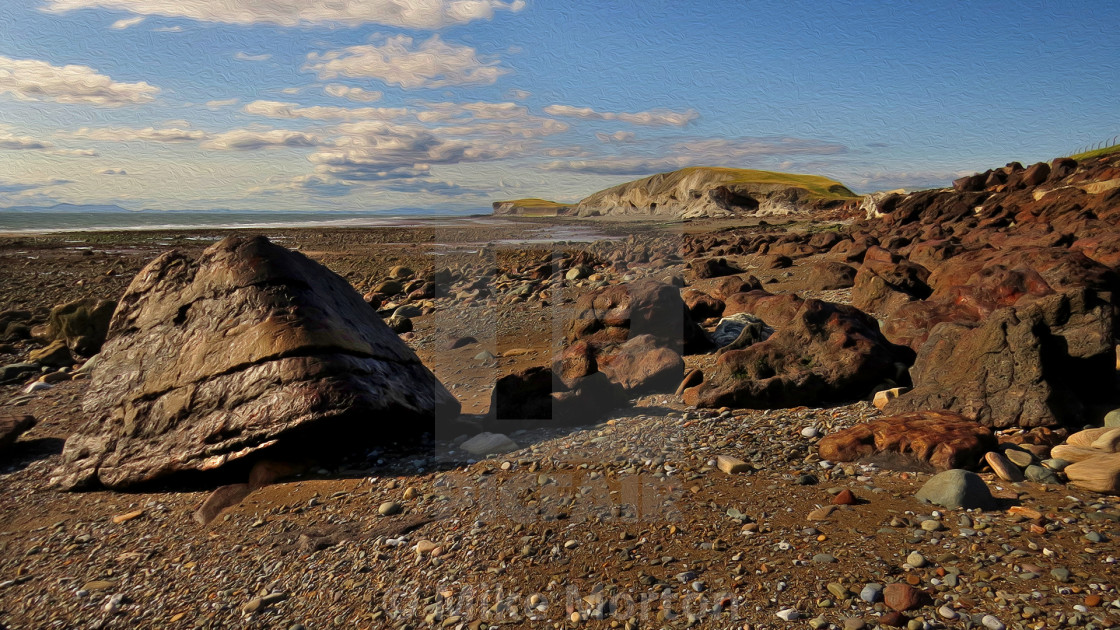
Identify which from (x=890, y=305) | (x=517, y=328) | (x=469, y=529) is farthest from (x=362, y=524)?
(x=890, y=305)

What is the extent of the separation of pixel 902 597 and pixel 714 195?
213ft

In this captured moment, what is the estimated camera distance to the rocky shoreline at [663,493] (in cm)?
313

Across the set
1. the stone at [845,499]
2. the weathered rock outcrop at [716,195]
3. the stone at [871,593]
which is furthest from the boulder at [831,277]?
the weathered rock outcrop at [716,195]

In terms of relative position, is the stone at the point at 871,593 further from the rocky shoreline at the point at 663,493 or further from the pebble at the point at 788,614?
the pebble at the point at 788,614

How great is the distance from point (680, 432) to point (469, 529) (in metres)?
1.93

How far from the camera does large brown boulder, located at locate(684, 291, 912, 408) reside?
5.53 meters

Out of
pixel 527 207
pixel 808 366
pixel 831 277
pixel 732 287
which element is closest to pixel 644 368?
pixel 808 366

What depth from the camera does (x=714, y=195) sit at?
64.9 m

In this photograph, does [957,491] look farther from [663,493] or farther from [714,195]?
[714,195]

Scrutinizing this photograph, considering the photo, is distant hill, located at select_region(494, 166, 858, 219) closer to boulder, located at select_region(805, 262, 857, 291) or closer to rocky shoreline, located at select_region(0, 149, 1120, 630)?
boulder, located at select_region(805, 262, 857, 291)

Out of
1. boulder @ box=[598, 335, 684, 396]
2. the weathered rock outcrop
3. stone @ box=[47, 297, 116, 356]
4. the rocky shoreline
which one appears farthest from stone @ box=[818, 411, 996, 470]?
the weathered rock outcrop

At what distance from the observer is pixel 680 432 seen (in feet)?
16.6

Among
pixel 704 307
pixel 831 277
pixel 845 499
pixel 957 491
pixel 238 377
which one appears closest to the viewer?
pixel 957 491

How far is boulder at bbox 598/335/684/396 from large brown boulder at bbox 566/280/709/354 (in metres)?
0.36
